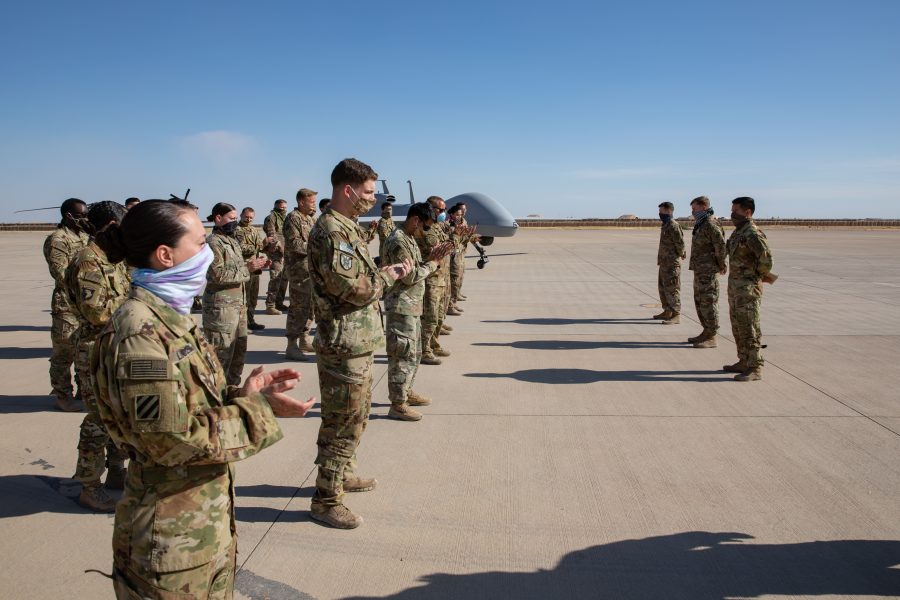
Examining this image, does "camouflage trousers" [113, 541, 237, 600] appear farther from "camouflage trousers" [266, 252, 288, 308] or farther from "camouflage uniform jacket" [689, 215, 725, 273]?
"camouflage trousers" [266, 252, 288, 308]

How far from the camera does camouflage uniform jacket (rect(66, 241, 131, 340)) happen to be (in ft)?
13.1

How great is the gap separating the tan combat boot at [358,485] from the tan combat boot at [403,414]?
4.40 ft

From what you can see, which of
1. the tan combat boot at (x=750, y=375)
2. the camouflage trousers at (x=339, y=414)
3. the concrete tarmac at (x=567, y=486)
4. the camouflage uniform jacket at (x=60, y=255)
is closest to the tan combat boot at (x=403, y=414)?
the concrete tarmac at (x=567, y=486)

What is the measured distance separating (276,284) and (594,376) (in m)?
7.00

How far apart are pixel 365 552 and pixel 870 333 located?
8.90 m

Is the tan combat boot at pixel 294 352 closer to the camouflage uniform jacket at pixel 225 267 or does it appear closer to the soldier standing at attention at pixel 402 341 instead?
the camouflage uniform jacket at pixel 225 267

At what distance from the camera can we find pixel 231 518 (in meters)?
2.01

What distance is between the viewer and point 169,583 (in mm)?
1821

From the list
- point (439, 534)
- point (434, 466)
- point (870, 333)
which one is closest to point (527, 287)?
point (870, 333)

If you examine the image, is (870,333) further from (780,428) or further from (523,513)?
(523,513)

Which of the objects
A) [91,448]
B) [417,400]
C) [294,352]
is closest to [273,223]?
[294,352]

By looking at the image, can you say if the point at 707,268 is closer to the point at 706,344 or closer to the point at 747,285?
→ the point at 706,344

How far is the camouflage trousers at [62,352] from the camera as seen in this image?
567cm

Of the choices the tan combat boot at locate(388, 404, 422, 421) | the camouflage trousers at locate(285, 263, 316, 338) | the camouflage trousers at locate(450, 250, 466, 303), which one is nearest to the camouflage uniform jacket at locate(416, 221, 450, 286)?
the camouflage trousers at locate(285, 263, 316, 338)
